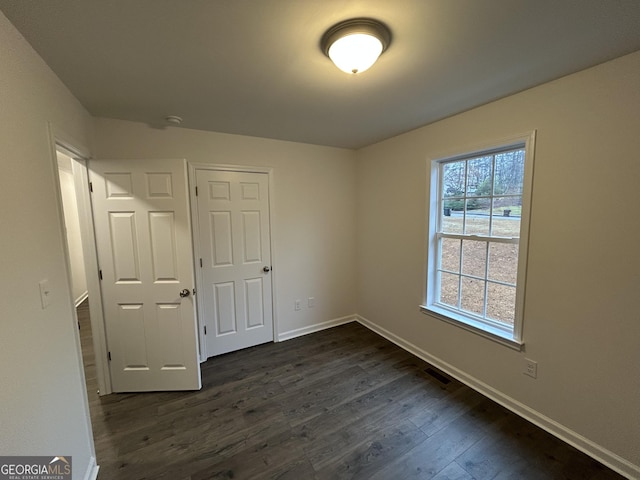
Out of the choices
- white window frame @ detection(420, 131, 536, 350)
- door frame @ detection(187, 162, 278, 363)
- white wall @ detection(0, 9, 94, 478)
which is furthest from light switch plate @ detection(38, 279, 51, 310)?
white window frame @ detection(420, 131, 536, 350)

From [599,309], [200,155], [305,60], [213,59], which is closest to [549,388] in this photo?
[599,309]

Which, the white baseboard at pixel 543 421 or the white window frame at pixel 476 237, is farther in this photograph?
the white window frame at pixel 476 237

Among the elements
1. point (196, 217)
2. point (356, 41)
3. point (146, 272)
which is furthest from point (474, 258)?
point (146, 272)

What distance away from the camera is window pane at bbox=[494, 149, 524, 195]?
77.7 inches

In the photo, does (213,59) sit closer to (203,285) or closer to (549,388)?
(203,285)

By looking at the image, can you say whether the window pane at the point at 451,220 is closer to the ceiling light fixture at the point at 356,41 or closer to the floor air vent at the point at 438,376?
the floor air vent at the point at 438,376

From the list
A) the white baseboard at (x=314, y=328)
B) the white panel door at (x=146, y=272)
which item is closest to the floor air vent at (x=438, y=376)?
the white baseboard at (x=314, y=328)

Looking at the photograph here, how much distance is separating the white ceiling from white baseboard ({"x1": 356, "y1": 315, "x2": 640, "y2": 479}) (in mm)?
2321

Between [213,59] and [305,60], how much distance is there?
1.68ft

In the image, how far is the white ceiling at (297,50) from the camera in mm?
1092

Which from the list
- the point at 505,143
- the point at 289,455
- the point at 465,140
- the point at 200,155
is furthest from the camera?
the point at 200,155

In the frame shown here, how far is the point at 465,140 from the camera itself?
222 centimetres

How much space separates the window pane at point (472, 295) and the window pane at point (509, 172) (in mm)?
809

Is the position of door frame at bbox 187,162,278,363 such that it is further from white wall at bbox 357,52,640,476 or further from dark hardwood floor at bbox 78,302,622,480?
white wall at bbox 357,52,640,476
